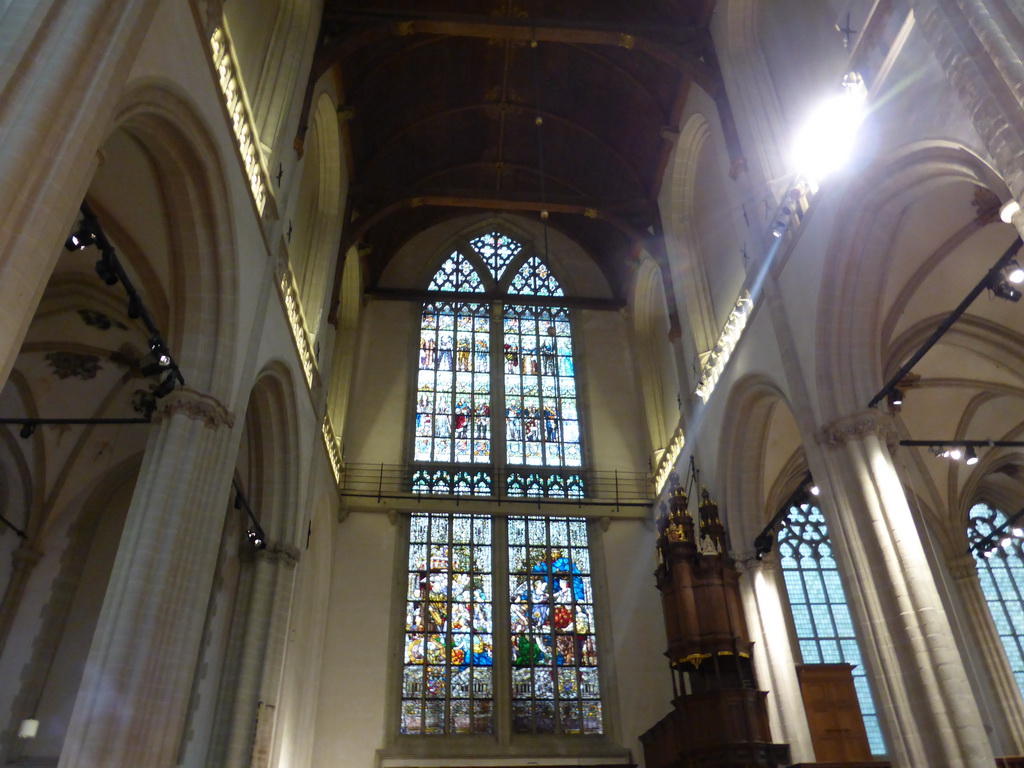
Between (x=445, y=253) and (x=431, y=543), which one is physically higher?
(x=445, y=253)

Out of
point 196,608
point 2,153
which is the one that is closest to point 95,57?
point 2,153

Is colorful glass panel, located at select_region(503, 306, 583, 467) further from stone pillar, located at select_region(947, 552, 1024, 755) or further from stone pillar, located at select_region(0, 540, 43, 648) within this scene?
stone pillar, located at select_region(0, 540, 43, 648)

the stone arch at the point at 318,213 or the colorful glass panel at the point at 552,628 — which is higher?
the stone arch at the point at 318,213

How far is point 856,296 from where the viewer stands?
9.38 m

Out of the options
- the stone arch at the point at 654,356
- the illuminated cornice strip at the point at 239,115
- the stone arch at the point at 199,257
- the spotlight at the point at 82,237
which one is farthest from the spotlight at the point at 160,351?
the stone arch at the point at 654,356

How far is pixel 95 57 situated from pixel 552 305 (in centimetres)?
1548

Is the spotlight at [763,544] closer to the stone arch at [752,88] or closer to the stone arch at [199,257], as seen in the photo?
the stone arch at [752,88]

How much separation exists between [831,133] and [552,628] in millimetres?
10663

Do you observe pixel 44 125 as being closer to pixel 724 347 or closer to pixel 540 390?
pixel 724 347

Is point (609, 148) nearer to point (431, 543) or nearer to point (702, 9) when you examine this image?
point (702, 9)

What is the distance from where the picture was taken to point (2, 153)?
15.4ft

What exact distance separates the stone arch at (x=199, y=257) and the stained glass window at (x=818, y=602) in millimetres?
12412

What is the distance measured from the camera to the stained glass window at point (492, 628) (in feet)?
49.9

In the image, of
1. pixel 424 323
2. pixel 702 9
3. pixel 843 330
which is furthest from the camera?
pixel 424 323
